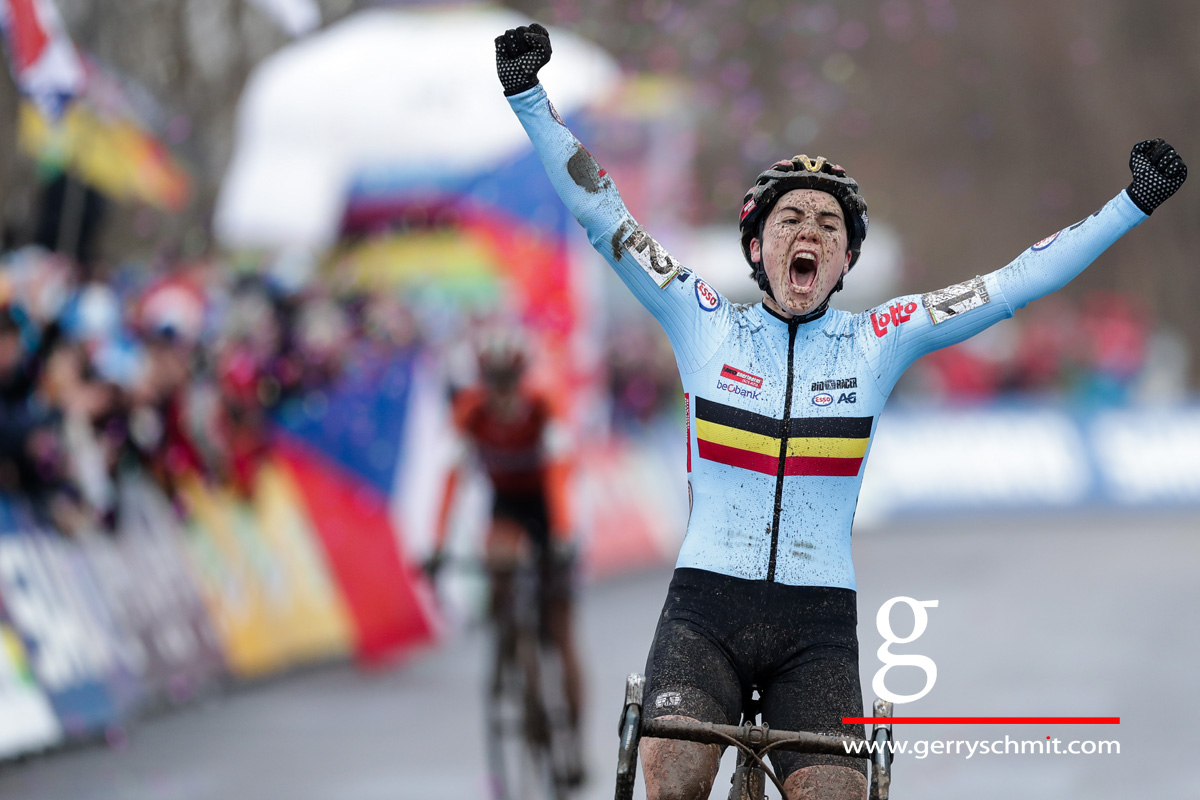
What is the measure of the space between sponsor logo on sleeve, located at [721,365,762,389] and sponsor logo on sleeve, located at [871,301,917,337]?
1.24ft

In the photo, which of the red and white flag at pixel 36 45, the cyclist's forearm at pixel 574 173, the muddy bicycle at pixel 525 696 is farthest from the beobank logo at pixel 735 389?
the red and white flag at pixel 36 45

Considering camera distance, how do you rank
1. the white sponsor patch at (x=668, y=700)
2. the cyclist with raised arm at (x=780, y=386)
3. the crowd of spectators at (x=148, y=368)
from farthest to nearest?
the crowd of spectators at (x=148, y=368) → the cyclist with raised arm at (x=780, y=386) → the white sponsor patch at (x=668, y=700)

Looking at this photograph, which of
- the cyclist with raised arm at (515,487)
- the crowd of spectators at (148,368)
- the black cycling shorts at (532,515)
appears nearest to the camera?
the cyclist with raised arm at (515,487)

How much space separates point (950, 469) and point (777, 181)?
20.9 meters

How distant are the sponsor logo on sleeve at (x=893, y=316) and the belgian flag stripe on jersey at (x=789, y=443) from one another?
28 centimetres

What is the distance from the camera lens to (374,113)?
1964 cm

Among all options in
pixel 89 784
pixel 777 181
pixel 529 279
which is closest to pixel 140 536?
pixel 89 784

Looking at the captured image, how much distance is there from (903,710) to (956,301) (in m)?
6.72

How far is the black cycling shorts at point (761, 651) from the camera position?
14.1 ft

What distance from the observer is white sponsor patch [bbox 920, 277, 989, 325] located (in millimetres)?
4598

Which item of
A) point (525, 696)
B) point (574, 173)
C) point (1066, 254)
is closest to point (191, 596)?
point (525, 696)

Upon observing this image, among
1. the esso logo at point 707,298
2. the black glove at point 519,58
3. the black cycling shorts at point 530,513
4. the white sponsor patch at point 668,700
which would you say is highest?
the black glove at point 519,58

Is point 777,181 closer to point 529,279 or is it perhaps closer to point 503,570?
point 503,570

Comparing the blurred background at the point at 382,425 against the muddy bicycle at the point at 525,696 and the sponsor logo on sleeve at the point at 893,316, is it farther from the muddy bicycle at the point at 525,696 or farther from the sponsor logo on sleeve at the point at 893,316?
the sponsor logo on sleeve at the point at 893,316
